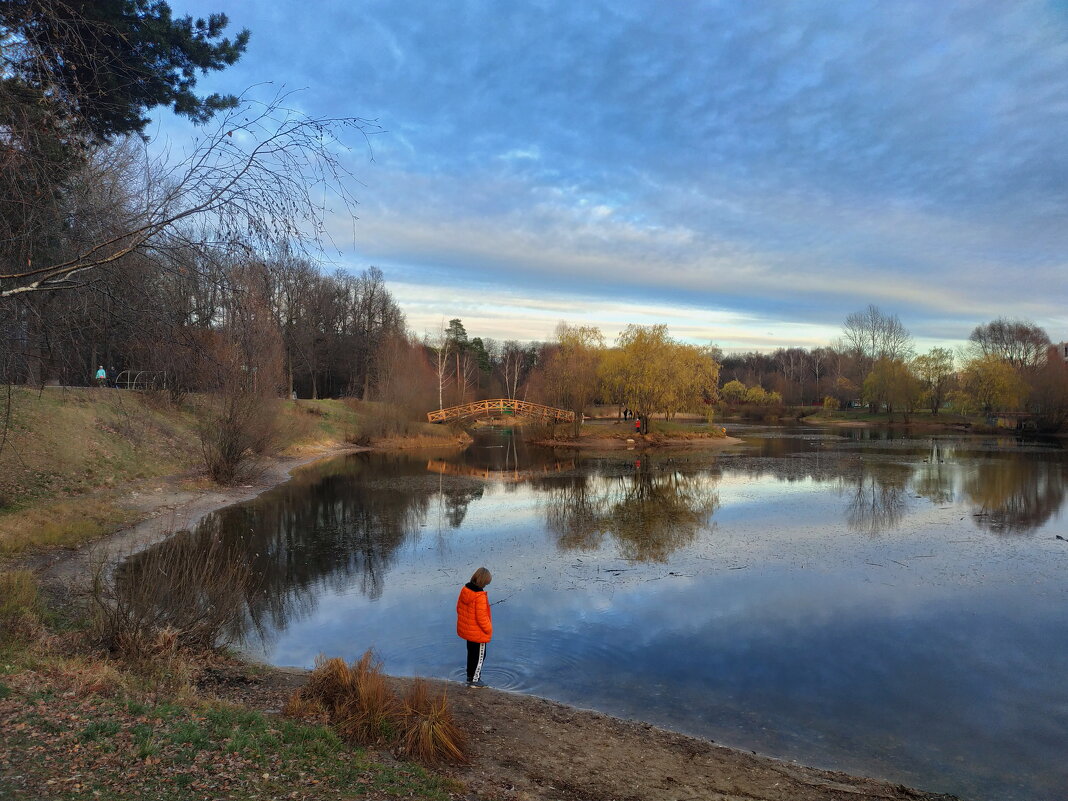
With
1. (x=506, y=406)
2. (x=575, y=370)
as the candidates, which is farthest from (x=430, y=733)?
(x=506, y=406)

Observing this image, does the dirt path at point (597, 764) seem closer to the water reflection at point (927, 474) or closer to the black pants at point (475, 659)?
the black pants at point (475, 659)

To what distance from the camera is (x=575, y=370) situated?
47469 millimetres

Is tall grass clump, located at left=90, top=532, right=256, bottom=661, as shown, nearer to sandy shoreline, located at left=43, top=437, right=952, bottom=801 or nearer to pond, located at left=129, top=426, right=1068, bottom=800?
sandy shoreline, located at left=43, top=437, right=952, bottom=801

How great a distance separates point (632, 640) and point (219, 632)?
5.39 meters

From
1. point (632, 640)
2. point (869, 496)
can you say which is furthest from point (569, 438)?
point (632, 640)

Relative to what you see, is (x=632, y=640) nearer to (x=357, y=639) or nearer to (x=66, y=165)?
(x=357, y=639)

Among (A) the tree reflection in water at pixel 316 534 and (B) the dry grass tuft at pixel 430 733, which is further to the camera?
(A) the tree reflection in water at pixel 316 534

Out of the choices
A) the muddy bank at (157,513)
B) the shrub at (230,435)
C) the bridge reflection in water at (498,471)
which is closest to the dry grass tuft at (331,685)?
the muddy bank at (157,513)

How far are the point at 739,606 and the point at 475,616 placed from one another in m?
5.20

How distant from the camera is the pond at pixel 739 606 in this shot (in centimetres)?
725

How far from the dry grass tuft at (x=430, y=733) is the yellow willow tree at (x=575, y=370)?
4101 cm

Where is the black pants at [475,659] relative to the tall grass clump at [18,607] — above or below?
below

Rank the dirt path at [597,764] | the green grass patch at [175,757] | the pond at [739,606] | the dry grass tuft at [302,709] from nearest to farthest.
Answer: the green grass patch at [175,757] < the dirt path at [597,764] < the dry grass tuft at [302,709] < the pond at [739,606]

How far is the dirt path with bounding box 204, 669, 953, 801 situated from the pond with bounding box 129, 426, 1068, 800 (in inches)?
20.2
